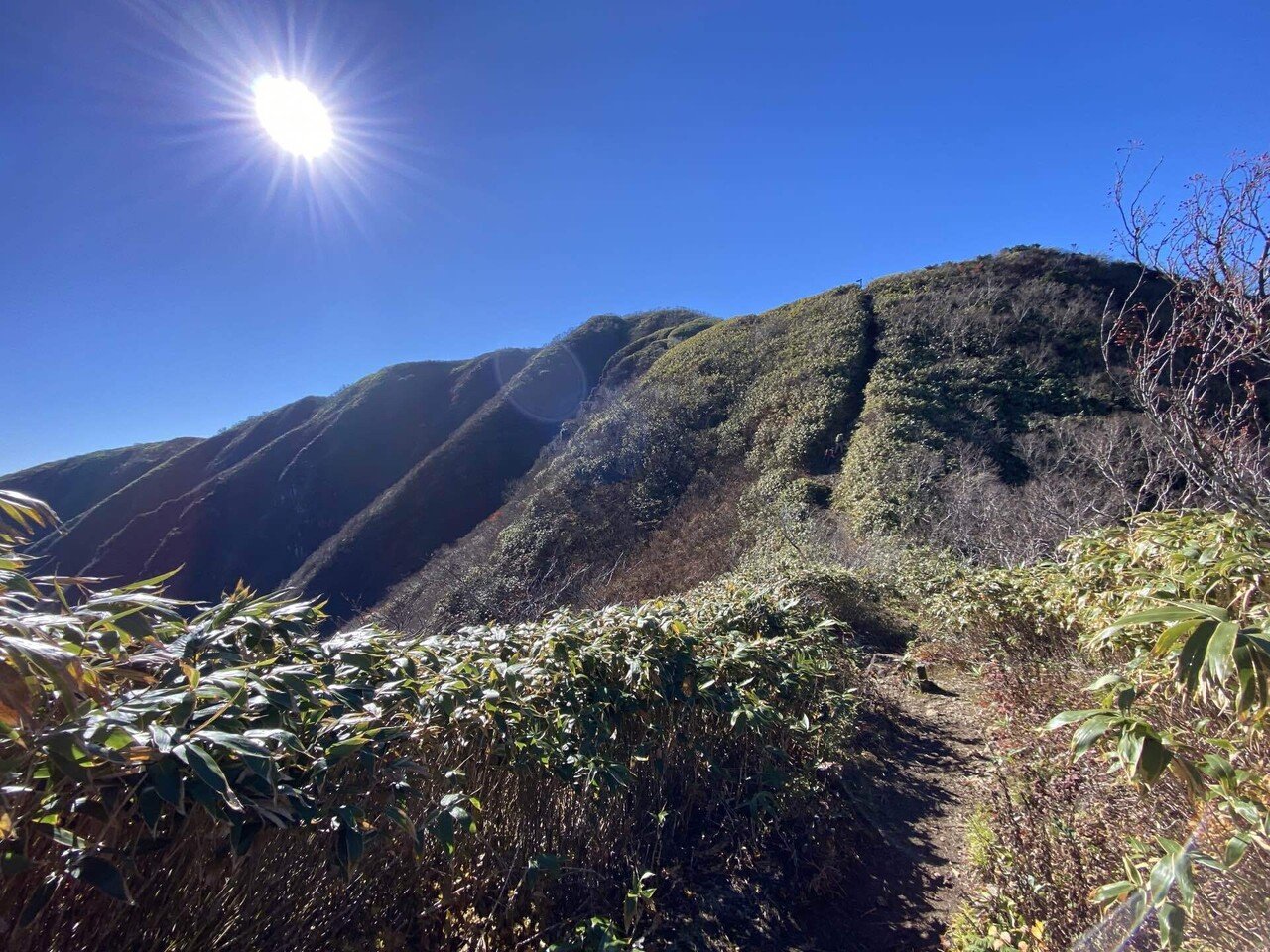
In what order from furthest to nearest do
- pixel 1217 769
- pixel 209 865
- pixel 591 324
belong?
pixel 591 324 < pixel 209 865 < pixel 1217 769

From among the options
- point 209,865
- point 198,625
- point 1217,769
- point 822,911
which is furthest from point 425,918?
point 1217,769

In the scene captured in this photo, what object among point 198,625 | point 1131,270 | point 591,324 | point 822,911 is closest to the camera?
point 198,625

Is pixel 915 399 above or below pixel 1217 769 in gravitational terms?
above

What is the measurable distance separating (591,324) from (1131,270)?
36.5 metres

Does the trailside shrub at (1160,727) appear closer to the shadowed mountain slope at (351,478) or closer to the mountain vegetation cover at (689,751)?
the mountain vegetation cover at (689,751)

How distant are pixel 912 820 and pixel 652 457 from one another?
2221 centimetres

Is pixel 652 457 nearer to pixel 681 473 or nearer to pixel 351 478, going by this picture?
pixel 681 473

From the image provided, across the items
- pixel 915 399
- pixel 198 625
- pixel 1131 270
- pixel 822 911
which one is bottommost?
pixel 822 911

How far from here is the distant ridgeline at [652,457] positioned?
17672 millimetres

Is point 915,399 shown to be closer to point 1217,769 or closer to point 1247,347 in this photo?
point 1247,347

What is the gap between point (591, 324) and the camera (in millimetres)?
52844

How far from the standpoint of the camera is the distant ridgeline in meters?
17.7

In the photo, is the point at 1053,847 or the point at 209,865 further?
the point at 1053,847

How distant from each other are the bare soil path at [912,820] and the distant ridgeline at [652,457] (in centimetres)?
503
